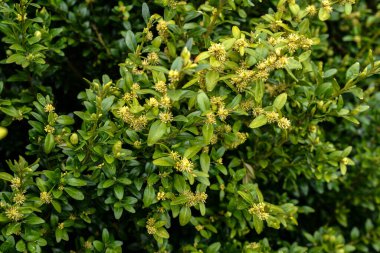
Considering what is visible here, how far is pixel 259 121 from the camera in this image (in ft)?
5.91

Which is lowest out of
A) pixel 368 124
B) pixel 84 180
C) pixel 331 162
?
pixel 368 124

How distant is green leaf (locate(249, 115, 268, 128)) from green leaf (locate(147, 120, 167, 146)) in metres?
0.36

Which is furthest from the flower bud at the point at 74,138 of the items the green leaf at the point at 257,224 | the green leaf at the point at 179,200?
the green leaf at the point at 257,224

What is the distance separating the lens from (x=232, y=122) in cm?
209

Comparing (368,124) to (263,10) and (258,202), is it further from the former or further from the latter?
(258,202)

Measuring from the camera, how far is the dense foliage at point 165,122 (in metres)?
1.78

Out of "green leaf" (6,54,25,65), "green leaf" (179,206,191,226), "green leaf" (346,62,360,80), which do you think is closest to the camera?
"green leaf" (179,206,191,226)

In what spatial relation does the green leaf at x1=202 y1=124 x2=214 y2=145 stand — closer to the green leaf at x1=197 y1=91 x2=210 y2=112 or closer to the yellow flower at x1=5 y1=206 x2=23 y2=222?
the green leaf at x1=197 y1=91 x2=210 y2=112

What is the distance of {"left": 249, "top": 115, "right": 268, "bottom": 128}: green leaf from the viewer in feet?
5.88

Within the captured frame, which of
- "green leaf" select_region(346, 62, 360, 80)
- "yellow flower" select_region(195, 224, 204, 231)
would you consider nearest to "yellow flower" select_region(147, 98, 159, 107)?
"yellow flower" select_region(195, 224, 204, 231)

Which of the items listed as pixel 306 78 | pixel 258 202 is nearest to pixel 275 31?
pixel 306 78

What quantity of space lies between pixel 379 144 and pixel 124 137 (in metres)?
2.07

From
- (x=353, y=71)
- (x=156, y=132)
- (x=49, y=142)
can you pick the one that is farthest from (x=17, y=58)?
(x=353, y=71)

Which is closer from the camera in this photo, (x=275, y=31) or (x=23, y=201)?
(x=23, y=201)
